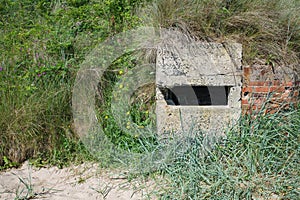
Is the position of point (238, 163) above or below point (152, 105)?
below

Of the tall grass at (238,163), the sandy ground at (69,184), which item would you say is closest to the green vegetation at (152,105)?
the tall grass at (238,163)

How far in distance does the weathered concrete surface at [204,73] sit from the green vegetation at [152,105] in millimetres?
138

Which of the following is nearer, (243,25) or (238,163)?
(238,163)

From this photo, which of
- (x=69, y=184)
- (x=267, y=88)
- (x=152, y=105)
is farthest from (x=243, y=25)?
(x=69, y=184)

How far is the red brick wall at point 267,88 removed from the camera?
3.42m

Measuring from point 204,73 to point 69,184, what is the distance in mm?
1679

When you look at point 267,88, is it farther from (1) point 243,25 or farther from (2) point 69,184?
(2) point 69,184

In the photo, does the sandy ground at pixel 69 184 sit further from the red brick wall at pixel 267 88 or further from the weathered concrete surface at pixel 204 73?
the red brick wall at pixel 267 88

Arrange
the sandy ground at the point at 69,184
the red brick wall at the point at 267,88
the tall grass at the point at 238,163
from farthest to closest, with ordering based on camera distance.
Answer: the red brick wall at the point at 267,88 → the sandy ground at the point at 69,184 → the tall grass at the point at 238,163

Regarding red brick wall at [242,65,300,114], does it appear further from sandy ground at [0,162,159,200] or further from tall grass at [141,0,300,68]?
sandy ground at [0,162,159,200]

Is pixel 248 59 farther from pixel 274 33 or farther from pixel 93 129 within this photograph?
pixel 93 129

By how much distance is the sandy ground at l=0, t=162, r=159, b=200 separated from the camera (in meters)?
3.10

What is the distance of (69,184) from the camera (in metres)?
3.36

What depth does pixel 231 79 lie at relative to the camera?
3.35 metres
